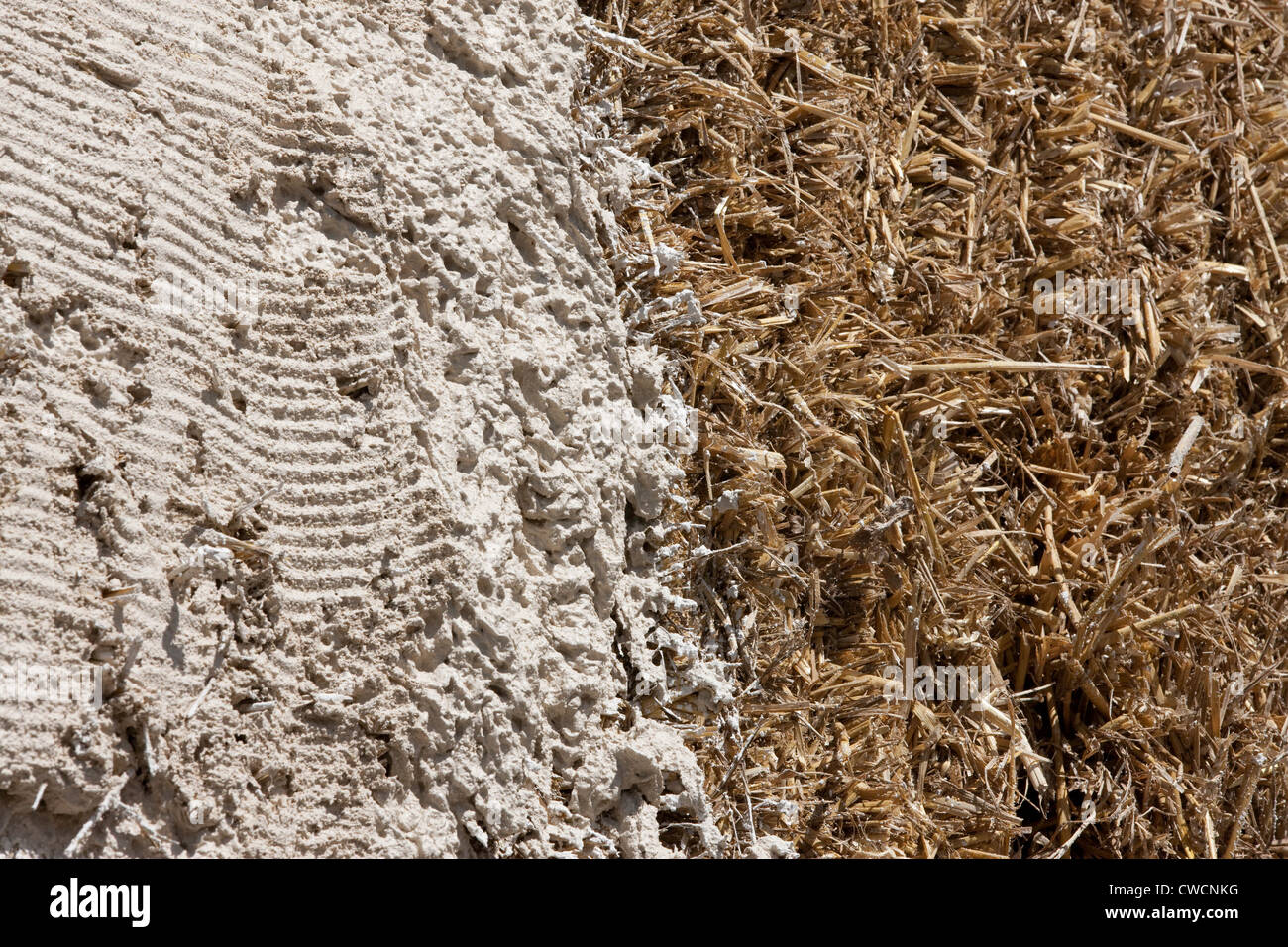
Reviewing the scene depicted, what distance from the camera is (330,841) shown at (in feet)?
4.07

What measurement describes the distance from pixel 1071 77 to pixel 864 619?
135 cm

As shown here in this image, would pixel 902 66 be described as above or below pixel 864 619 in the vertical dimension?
above

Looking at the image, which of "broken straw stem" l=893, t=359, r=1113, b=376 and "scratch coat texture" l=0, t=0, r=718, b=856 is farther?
"broken straw stem" l=893, t=359, r=1113, b=376

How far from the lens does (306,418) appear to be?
1359mm

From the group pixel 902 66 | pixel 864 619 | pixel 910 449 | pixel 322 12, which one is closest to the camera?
pixel 322 12

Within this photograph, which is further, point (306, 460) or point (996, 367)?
point (996, 367)

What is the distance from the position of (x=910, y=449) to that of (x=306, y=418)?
1.10 m

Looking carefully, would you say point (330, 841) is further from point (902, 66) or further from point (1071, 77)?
point (1071, 77)

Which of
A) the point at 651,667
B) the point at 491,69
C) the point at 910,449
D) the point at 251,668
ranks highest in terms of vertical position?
the point at 491,69

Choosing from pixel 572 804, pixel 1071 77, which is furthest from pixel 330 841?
pixel 1071 77

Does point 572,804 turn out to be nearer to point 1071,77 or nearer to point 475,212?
point 475,212

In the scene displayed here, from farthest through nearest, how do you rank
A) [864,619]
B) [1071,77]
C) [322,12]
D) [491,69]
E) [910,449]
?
[1071,77], [910,449], [864,619], [491,69], [322,12]

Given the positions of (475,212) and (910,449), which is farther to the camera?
(910,449)

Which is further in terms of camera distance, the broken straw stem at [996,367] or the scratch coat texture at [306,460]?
the broken straw stem at [996,367]
